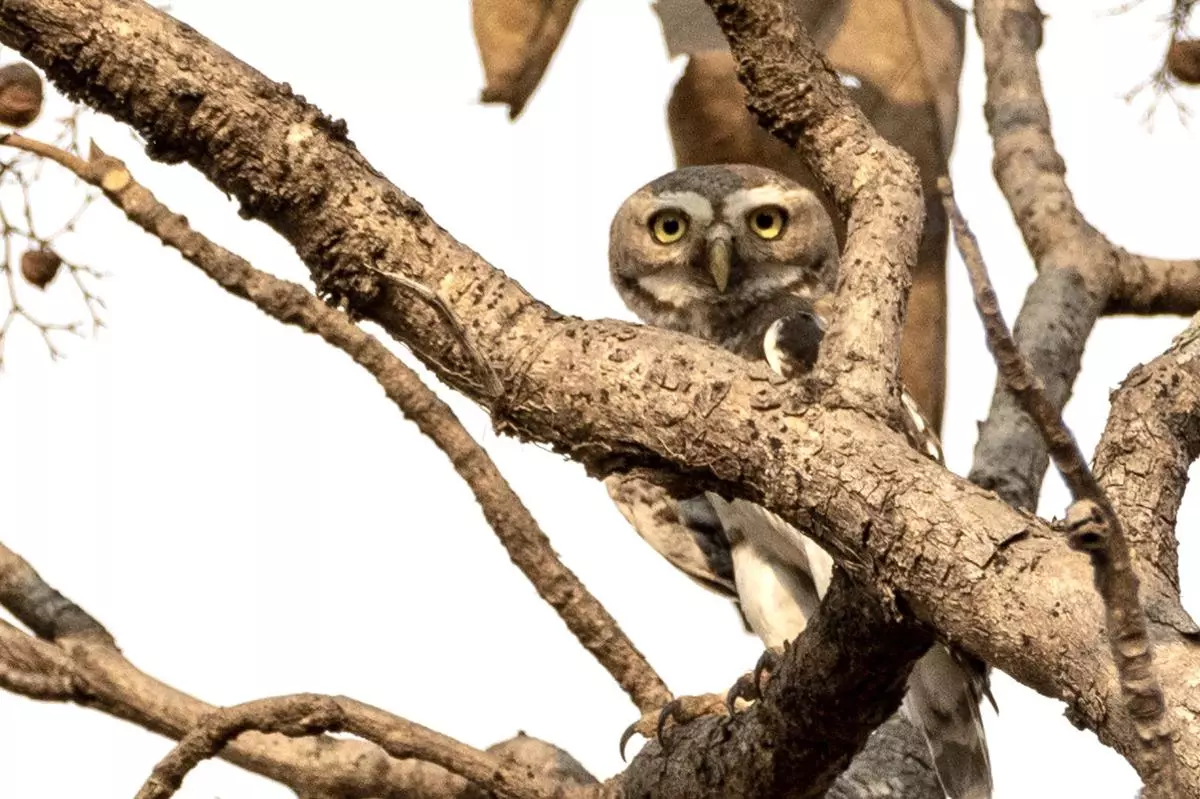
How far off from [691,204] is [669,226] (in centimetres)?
11

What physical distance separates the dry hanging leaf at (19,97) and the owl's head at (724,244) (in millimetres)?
1711

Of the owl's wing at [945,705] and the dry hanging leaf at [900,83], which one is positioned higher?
the dry hanging leaf at [900,83]

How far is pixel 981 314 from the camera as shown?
1294 mm

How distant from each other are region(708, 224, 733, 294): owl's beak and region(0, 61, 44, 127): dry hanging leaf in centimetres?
170

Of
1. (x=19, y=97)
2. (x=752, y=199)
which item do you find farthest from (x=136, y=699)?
(x=752, y=199)

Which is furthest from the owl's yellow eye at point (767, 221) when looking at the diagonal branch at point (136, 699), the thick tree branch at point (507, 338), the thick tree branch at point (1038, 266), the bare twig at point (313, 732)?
the thick tree branch at point (507, 338)

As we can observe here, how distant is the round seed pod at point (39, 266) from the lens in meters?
3.21

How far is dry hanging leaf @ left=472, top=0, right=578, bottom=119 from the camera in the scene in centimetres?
343

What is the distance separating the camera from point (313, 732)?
8.16 feet

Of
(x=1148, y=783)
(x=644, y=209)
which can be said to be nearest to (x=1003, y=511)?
(x=1148, y=783)

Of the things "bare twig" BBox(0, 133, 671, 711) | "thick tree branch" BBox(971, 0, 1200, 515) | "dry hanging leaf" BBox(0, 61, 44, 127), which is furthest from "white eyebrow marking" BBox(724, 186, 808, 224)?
"dry hanging leaf" BBox(0, 61, 44, 127)

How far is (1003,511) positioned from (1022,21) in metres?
3.06

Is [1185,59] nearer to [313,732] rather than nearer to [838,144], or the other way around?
[838,144]

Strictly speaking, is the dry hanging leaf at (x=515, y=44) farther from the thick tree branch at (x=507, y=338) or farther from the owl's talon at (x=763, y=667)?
the thick tree branch at (x=507, y=338)
